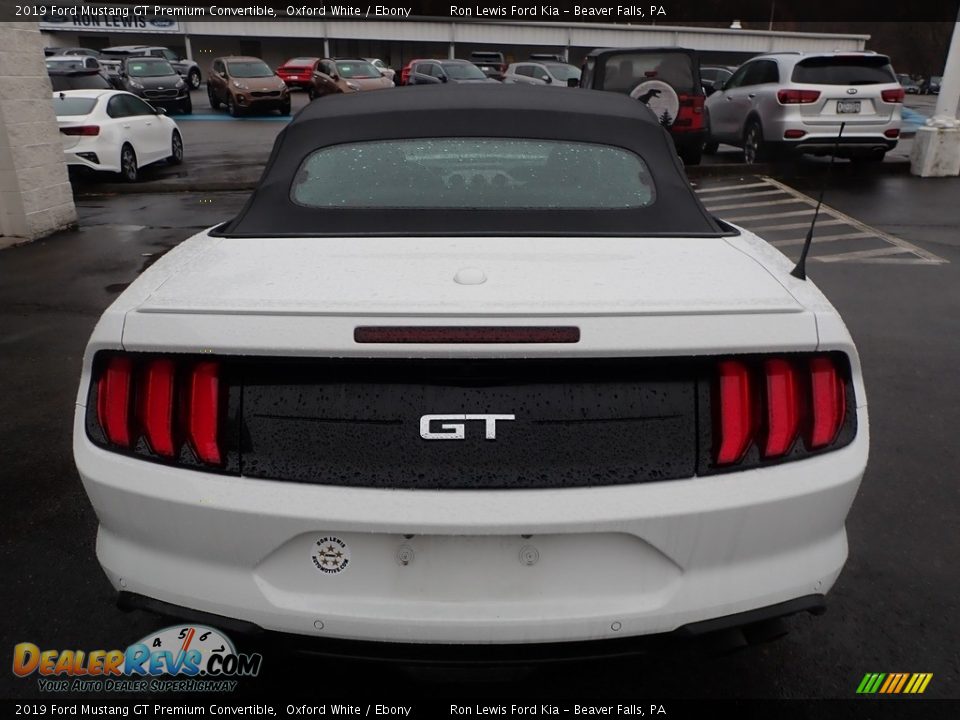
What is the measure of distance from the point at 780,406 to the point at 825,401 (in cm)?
14

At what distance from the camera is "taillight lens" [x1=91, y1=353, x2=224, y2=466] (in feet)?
5.97

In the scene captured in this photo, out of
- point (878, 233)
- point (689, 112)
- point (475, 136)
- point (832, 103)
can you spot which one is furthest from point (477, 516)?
point (689, 112)

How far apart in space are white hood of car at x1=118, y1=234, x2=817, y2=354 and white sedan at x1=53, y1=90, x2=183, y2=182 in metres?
11.3

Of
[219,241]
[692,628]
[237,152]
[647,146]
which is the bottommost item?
[237,152]

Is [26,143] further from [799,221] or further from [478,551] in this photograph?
[799,221]

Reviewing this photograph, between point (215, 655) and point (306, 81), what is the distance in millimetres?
40931

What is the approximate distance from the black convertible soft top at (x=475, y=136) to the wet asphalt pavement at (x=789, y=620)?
1.41 meters

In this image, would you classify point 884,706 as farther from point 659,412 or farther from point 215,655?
point 215,655

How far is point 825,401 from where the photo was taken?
1885 mm

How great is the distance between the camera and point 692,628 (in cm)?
181

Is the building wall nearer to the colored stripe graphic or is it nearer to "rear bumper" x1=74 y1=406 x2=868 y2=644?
"rear bumper" x1=74 y1=406 x2=868 y2=644

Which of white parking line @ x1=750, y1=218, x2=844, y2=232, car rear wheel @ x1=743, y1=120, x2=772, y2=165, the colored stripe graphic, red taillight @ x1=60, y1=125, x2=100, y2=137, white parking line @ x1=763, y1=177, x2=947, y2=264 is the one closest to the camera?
the colored stripe graphic

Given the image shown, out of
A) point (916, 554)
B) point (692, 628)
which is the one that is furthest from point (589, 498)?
point (916, 554)

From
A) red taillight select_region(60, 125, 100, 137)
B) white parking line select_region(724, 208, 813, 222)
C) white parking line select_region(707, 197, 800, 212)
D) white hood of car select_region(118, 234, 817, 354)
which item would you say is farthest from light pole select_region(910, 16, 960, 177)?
red taillight select_region(60, 125, 100, 137)
